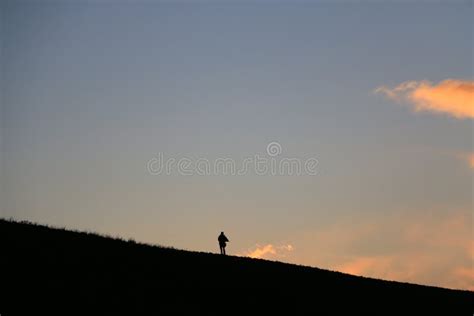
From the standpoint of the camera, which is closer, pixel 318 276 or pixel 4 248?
pixel 4 248

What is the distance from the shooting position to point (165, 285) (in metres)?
28.8

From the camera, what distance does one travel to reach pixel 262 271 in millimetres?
36594

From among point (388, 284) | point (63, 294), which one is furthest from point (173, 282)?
point (388, 284)

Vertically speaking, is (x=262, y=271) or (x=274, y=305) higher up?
(x=262, y=271)

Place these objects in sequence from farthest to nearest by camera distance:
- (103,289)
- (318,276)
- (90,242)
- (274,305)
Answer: (318,276) → (90,242) → (274,305) → (103,289)

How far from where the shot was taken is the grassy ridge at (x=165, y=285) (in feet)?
79.8

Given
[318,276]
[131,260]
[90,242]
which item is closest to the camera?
[131,260]

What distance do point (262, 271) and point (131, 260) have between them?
8.27 metres

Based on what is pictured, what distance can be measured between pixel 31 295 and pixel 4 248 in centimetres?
709

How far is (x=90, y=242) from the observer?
115ft

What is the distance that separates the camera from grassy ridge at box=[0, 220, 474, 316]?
24328 millimetres

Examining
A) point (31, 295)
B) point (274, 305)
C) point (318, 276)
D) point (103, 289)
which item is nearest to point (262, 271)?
point (318, 276)

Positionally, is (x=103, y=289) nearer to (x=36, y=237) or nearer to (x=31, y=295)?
(x=31, y=295)

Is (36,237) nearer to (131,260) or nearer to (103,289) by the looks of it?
(131,260)
